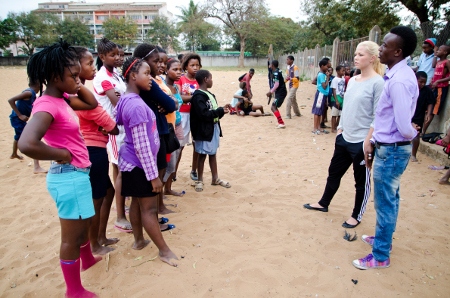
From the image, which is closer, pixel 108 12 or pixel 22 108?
pixel 22 108

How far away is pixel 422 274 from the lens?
2.64 metres

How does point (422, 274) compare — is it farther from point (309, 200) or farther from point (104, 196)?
point (104, 196)

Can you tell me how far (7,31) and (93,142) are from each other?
5254 cm

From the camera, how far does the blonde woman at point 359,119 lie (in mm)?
2951

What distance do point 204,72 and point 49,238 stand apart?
2.65 meters

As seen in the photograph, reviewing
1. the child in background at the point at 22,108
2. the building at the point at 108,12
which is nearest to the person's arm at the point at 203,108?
the child in background at the point at 22,108

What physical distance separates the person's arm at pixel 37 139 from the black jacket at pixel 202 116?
89.6 inches

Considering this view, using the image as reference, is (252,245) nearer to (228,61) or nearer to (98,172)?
(98,172)

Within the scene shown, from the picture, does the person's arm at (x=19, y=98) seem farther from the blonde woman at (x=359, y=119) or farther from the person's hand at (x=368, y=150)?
the person's hand at (x=368, y=150)

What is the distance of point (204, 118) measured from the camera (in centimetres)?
407

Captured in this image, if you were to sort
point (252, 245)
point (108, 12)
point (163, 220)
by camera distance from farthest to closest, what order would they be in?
point (108, 12)
point (163, 220)
point (252, 245)

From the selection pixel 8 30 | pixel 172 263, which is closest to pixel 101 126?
pixel 172 263

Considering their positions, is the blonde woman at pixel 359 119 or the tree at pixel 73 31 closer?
the blonde woman at pixel 359 119

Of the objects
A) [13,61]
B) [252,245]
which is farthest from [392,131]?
[13,61]
